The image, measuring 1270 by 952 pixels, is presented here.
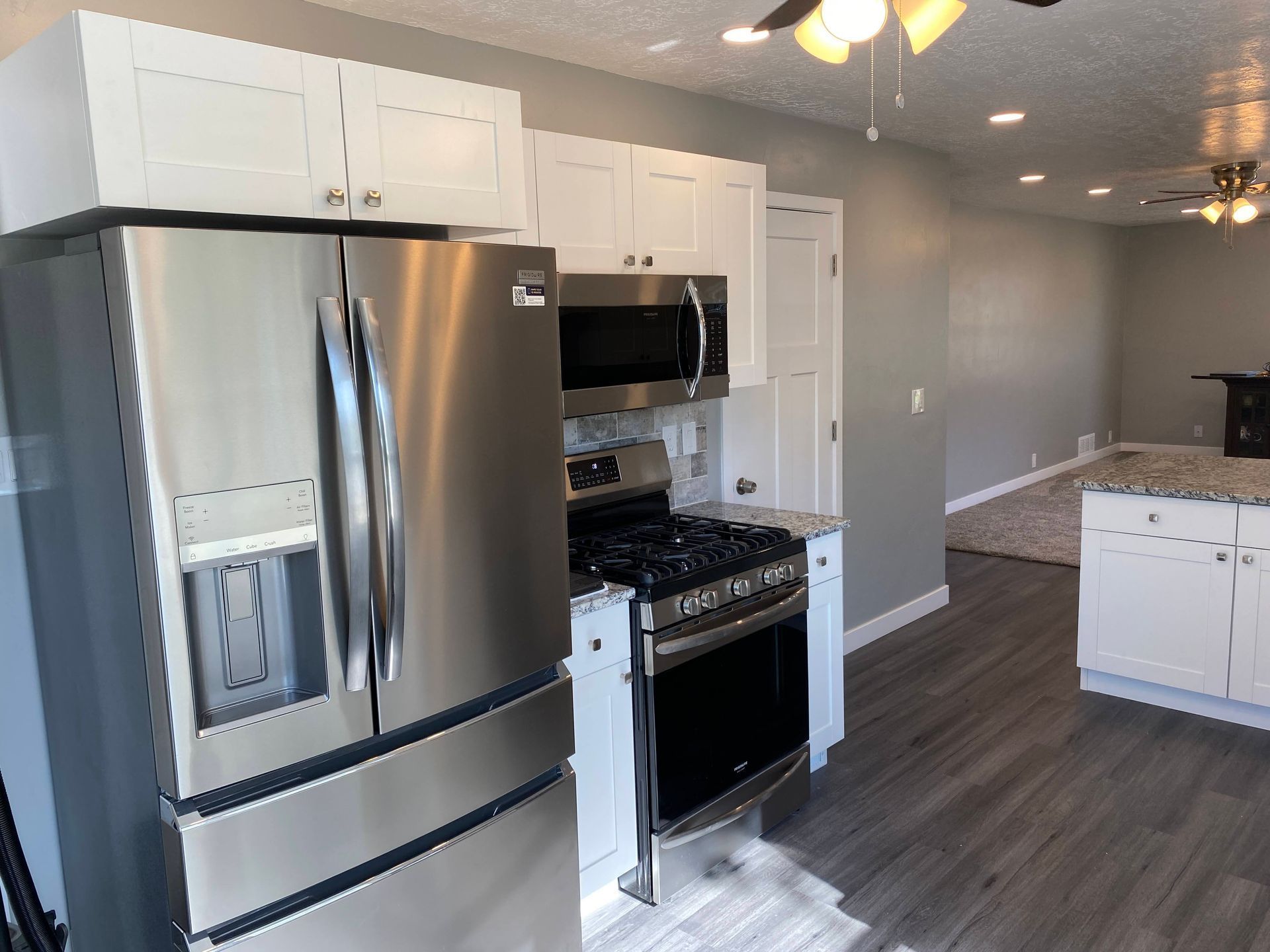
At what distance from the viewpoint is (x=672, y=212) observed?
2.93m

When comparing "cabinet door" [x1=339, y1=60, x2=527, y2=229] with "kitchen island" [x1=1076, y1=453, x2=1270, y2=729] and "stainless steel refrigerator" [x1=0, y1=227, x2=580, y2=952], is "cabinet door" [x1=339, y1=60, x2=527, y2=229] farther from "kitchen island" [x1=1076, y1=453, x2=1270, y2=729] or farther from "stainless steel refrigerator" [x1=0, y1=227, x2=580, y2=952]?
"kitchen island" [x1=1076, y1=453, x2=1270, y2=729]

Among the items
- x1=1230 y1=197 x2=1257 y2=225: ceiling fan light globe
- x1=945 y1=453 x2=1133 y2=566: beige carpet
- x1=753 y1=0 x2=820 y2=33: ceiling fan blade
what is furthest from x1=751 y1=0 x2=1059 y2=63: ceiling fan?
x1=1230 y1=197 x2=1257 y2=225: ceiling fan light globe

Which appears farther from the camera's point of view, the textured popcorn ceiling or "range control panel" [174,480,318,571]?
the textured popcorn ceiling

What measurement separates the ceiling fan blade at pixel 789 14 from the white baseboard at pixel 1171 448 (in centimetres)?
922

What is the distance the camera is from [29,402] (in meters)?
1.80

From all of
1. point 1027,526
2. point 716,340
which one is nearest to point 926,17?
point 716,340

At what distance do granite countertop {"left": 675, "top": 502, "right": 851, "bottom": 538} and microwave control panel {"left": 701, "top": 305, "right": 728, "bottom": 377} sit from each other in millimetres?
557

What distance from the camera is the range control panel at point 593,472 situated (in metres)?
3.02

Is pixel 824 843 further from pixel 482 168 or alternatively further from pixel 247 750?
pixel 482 168

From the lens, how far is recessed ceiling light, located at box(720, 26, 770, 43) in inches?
107

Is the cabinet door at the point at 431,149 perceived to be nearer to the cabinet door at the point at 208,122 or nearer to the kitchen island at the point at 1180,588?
the cabinet door at the point at 208,122

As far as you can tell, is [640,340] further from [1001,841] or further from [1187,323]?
[1187,323]

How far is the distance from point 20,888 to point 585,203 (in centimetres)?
206

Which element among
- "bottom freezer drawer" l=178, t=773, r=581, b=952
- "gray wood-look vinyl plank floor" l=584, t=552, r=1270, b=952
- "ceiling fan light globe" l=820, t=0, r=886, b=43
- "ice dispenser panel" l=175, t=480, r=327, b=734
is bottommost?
"gray wood-look vinyl plank floor" l=584, t=552, r=1270, b=952
